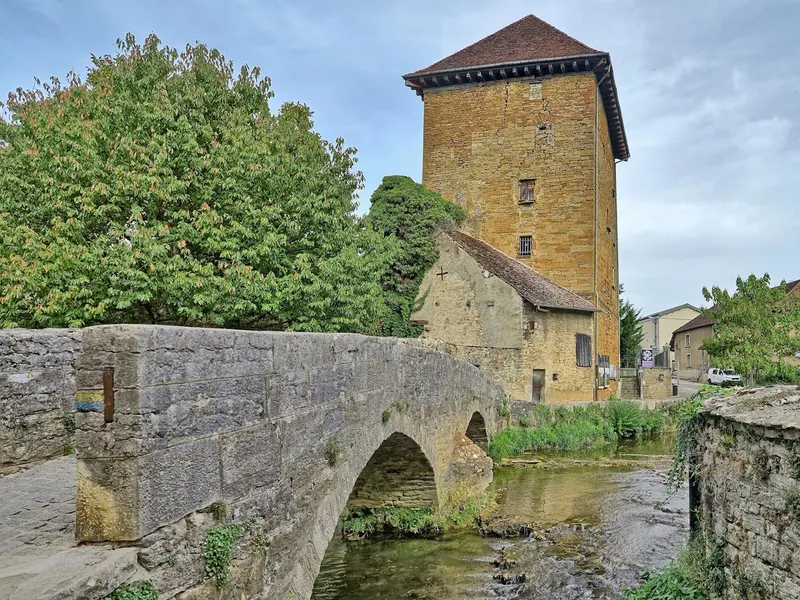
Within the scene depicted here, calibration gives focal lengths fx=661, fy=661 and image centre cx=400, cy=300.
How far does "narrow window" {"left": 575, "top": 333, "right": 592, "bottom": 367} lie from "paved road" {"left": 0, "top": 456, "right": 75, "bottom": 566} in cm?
2073

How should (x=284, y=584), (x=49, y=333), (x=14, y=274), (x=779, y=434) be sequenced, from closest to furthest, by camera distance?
1. (x=284, y=584)
2. (x=779, y=434)
3. (x=49, y=333)
4. (x=14, y=274)

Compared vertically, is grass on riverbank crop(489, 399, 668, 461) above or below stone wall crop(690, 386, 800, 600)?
below

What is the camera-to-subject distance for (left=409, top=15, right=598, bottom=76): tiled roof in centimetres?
2698

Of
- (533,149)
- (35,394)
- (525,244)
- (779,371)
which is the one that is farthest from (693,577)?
(533,149)

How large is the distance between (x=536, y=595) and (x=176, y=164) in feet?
34.0

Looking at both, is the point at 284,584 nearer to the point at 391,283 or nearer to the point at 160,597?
the point at 160,597

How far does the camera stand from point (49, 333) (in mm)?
6391

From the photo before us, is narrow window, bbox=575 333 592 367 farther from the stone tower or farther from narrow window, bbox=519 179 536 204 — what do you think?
narrow window, bbox=519 179 536 204

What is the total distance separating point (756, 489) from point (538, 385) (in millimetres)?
18077

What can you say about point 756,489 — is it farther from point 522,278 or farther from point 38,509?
point 522,278

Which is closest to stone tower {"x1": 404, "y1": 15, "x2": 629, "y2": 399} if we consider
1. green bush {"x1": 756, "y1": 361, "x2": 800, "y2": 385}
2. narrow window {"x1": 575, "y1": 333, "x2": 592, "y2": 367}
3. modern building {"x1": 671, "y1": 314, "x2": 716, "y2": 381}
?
narrow window {"x1": 575, "y1": 333, "x2": 592, "y2": 367}

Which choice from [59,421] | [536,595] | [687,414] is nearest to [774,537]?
[687,414]

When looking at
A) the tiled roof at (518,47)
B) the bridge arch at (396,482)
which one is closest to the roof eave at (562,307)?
the tiled roof at (518,47)

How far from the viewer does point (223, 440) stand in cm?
425
